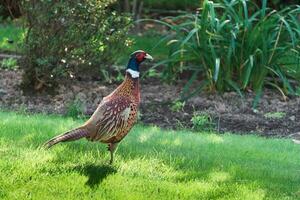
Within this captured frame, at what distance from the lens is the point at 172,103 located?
9930 mm

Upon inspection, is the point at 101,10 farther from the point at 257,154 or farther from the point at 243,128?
the point at 257,154

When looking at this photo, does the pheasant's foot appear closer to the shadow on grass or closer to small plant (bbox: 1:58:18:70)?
the shadow on grass

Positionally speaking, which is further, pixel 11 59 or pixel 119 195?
pixel 11 59

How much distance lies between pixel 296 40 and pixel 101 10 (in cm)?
275

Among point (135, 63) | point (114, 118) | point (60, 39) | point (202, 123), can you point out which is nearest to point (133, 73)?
point (135, 63)

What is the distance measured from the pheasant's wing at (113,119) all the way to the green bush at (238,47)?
4305 millimetres

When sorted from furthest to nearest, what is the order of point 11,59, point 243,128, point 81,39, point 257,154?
1. point 11,59
2. point 81,39
3. point 243,128
4. point 257,154

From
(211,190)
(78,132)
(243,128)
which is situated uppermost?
(78,132)

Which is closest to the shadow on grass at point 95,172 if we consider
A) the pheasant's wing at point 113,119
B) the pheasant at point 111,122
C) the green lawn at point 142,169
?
the green lawn at point 142,169

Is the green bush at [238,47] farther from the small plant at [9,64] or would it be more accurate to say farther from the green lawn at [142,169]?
the green lawn at [142,169]

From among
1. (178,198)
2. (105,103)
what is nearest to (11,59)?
(105,103)

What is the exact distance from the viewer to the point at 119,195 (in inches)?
209

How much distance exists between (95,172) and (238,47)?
520cm

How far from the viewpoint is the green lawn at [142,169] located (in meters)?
5.36
